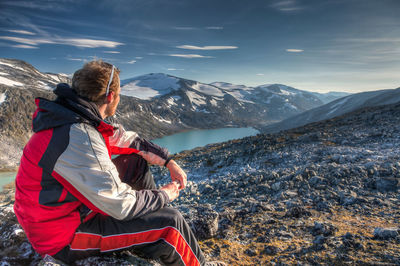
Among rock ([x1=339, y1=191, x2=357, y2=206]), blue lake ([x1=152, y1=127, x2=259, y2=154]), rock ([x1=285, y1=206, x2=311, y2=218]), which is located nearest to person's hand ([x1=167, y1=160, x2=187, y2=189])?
rock ([x1=285, y1=206, x2=311, y2=218])

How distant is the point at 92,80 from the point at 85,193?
3.52 ft

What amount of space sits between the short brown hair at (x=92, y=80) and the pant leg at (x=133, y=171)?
1.01 metres

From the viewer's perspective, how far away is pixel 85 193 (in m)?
1.99

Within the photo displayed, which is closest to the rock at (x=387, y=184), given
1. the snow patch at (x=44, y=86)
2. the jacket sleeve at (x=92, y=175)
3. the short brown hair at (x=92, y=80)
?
the jacket sleeve at (x=92, y=175)

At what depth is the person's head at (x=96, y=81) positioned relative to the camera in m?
2.24

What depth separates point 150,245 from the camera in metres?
2.47

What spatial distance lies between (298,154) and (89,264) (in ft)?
Answer: 33.3

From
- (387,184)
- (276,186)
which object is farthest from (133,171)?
(387,184)

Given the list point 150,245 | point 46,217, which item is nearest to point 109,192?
point 46,217

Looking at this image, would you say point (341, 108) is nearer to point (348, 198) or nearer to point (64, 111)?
point (348, 198)

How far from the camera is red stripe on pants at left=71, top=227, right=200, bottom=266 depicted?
7.69 ft

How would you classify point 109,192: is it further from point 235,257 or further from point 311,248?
point 311,248

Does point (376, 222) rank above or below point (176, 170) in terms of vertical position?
below

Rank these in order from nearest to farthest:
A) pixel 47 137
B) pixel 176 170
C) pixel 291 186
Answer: pixel 47 137, pixel 176 170, pixel 291 186
